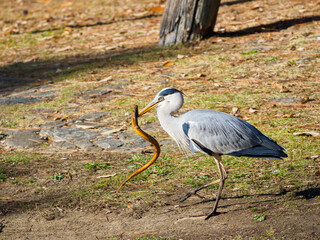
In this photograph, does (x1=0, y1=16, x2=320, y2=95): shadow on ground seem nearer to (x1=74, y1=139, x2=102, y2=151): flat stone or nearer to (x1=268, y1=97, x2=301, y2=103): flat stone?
(x1=268, y1=97, x2=301, y2=103): flat stone

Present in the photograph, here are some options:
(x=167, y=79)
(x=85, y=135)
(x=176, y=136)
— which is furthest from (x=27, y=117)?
(x=176, y=136)

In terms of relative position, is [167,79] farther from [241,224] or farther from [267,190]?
[241,224]

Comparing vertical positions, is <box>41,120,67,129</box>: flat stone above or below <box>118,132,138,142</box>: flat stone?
below

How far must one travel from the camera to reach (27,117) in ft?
22.2

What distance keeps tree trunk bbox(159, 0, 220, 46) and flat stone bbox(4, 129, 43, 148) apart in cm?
404

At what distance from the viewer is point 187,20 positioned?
29.2ft

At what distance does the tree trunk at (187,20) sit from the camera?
28.9ft

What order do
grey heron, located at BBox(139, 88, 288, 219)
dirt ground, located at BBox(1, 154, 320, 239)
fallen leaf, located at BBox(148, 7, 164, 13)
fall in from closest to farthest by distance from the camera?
dirt ground, located at BBox(1, 154, 320, 239) < grey heron, located at BBox(139, 88, 288, 219) < fallen leaf, located at BBox(148, 7, 164, 13)

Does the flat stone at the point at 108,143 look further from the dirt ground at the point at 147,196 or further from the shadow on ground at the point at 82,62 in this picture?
the shadow on ground at the point at 82,62

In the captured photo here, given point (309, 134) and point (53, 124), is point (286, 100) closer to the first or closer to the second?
point (309, 134)

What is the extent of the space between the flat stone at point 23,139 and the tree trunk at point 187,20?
404cm

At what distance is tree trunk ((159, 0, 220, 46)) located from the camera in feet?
28.9

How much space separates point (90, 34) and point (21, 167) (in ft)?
22.8

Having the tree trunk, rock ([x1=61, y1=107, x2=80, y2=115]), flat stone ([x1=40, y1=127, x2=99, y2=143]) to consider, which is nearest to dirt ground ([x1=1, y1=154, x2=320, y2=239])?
flat stone ([x1=40, y1=127, x2=99, y2=143])
